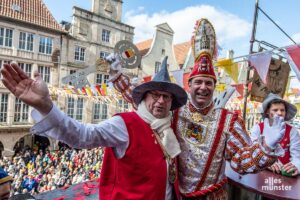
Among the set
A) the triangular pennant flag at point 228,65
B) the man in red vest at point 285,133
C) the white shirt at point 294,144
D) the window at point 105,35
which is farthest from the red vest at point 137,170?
the window at point 105,35

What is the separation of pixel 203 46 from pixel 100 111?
18920mm

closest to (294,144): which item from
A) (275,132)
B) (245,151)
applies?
(245,151)

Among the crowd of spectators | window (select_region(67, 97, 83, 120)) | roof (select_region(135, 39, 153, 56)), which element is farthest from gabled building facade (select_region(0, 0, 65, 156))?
roof (select_region(135, 39, 153, 56))

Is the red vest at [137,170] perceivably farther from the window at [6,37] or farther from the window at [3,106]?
the window at [6,37]

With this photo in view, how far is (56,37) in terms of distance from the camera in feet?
60.1

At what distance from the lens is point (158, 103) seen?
6.49ft

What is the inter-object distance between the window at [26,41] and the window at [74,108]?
4.54 meters

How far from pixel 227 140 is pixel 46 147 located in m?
18.5

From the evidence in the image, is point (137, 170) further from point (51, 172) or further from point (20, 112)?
point (20, 112)

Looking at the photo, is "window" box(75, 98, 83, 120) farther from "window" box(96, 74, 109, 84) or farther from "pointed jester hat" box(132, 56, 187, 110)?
"pointed jester hat" box(132, 56, 187, 110)

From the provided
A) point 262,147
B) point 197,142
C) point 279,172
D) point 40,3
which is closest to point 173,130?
point 197,142

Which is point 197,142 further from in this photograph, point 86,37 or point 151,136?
point 86,37

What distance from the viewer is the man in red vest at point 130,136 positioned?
4.76 feet

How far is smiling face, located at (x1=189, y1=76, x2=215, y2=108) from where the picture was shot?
2.26 m
